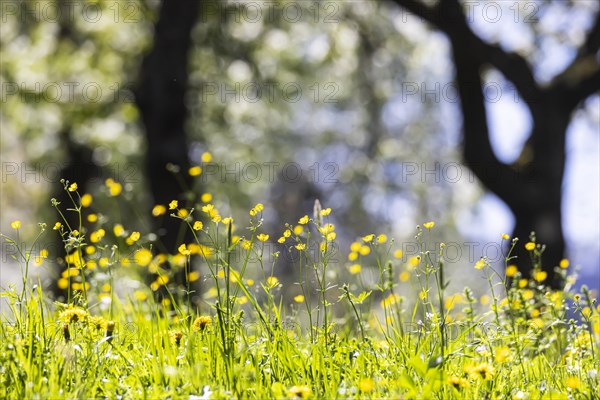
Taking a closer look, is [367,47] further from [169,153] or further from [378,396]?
[378,396]

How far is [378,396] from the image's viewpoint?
233 cm

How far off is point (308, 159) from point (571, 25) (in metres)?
13.3

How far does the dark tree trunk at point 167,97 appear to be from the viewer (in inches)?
333

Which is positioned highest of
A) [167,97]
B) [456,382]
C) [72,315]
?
[167,97]

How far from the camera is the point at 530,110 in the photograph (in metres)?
8.80

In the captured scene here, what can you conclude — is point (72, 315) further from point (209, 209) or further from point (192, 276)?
point (192, 276)

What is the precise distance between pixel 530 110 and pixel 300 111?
14099 mm

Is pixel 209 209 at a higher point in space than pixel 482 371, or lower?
higher

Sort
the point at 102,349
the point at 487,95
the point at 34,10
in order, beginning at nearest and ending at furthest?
1. the point at 102,349
2. the point at 487,95
3. the point at 34,10

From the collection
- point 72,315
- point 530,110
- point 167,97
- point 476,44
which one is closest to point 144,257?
point 72,315

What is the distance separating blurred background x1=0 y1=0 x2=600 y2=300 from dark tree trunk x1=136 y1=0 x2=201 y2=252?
0.02 metres

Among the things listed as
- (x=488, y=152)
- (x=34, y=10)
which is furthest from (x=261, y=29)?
(x=488, y=152)

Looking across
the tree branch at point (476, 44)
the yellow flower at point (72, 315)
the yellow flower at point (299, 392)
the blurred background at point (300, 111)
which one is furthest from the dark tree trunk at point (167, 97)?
the yellow flower at point (299, 392)

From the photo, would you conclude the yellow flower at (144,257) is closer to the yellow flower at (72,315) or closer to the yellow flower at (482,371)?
the yellow flower at (72,315)
